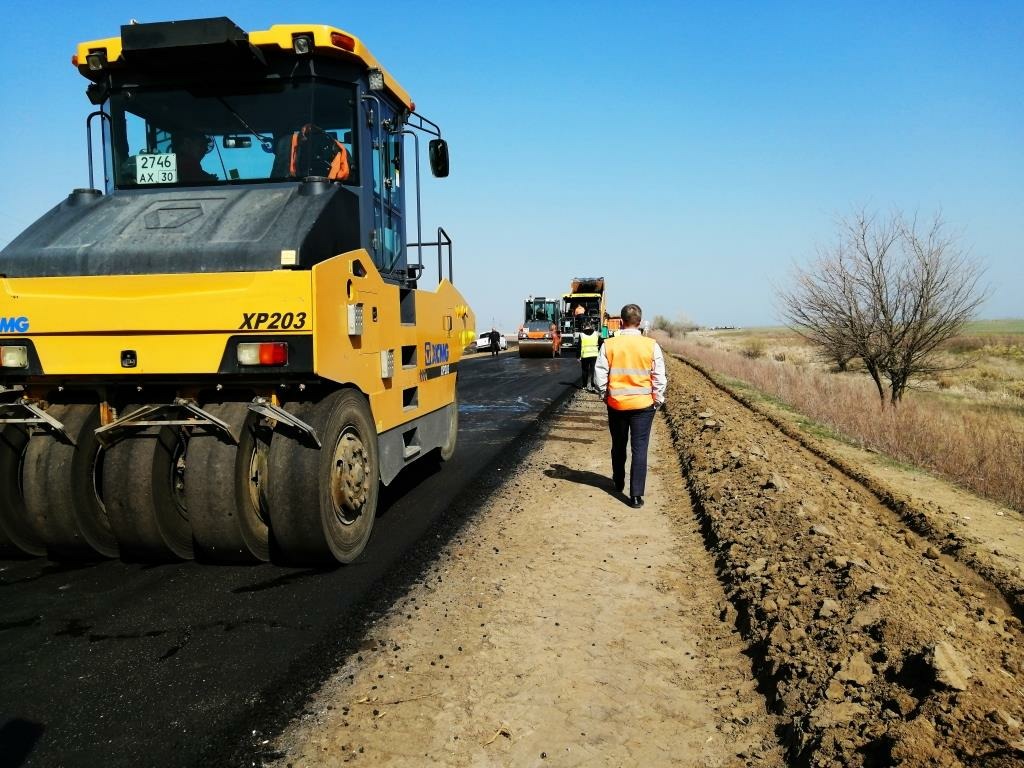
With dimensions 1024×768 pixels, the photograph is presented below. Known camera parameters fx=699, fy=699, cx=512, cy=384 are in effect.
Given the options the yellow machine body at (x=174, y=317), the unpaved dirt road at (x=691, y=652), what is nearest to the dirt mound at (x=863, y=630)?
the unpaved dirt road at (x=691, y=652)

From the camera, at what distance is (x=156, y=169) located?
204 inches

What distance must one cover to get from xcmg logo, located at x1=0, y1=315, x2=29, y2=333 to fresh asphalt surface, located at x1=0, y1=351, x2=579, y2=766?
1527 millimetres

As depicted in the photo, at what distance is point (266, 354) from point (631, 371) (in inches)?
138

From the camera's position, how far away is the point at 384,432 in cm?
532

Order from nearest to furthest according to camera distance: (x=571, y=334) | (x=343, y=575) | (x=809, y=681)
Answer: (x=809, y=681), (x=343, y=575), (x=571, y=334)

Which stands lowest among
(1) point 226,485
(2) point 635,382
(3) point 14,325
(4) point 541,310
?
(1) point 226,485

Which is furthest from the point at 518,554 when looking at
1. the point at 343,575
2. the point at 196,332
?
the point at 196,332

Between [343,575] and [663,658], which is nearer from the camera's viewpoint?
[663,658]

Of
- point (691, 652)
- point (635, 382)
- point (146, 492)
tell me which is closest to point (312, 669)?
point (146, 492)

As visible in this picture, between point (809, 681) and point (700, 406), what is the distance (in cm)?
957

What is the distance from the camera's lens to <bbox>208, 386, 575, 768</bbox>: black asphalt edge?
2646mm

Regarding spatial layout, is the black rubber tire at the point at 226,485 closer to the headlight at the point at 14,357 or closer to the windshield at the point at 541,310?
the headlight at the point at 14,357

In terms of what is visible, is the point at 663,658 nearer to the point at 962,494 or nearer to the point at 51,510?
the point at 51,510

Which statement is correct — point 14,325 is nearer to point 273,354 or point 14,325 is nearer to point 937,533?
point 273,354
